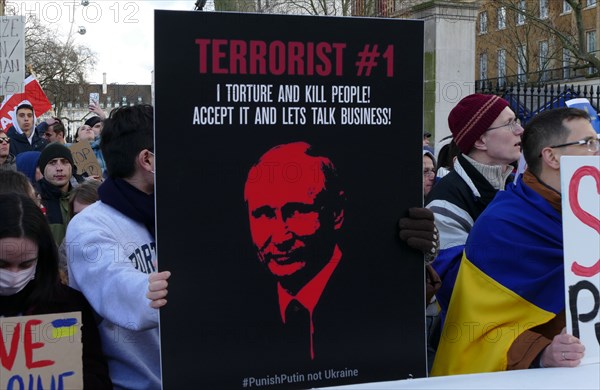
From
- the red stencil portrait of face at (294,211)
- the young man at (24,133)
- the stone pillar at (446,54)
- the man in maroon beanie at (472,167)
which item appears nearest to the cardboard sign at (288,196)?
the red stencil portrait of face at (294,211)

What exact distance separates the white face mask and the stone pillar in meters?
9.53

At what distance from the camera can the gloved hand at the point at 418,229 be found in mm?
2426

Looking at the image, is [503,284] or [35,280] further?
[503,284]

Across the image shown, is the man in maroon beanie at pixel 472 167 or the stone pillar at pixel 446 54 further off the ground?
the stone pillar at pixel 446 54

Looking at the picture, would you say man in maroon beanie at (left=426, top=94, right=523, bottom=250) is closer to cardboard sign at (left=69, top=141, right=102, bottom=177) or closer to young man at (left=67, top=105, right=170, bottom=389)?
young man at (left=67, top=105, right=170, bottom=389)

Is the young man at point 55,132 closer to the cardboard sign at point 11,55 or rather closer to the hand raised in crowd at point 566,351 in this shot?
the cardboard sign at point 11,55

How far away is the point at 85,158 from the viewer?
7.67 meters

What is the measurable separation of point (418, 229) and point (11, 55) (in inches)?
218

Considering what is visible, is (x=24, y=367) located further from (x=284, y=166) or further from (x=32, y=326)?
(x=284, y=166)

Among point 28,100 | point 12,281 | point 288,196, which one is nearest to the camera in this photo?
point 288,196

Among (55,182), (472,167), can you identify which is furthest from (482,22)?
(472,167)

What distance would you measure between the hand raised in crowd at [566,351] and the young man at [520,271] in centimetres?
15

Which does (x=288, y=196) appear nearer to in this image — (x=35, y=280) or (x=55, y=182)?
(x=35, y=280)

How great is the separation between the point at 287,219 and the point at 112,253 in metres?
0.64
